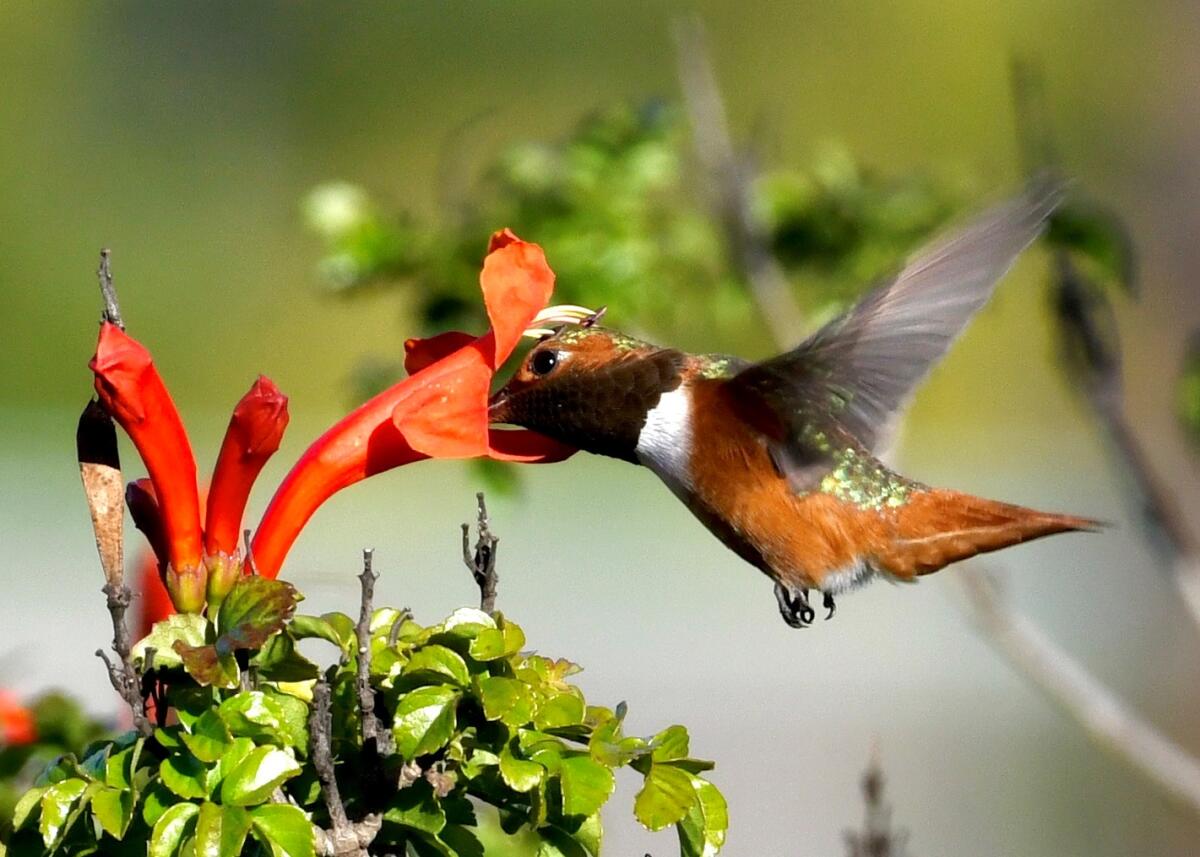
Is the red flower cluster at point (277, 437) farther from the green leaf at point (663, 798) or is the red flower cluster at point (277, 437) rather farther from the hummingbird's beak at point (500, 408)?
the green leaf at point (663, 798)

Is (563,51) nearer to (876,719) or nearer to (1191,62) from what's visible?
(876,719)

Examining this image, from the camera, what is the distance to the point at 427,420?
1.82 m

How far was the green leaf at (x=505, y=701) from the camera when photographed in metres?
1.46

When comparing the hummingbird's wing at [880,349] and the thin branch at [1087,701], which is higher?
the hummingbird's wing at [880,349]

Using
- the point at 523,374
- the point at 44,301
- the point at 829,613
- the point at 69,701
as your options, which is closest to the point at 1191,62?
the point at 829,613

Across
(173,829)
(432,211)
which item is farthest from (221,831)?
(432,211)

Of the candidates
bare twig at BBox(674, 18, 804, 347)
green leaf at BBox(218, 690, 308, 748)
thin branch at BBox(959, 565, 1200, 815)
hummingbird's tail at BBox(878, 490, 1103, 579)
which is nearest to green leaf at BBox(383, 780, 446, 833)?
green leaf at BBox(218, 690, 308, 748)

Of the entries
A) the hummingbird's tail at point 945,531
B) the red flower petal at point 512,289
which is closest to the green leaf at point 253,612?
the red flower petal at point 512,289

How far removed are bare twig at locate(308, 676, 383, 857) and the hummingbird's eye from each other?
857 mm

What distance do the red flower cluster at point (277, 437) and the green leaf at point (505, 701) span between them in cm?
36

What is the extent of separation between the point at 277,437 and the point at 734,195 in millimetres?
1966

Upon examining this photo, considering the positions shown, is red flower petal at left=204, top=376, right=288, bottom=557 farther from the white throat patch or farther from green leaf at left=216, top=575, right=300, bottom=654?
the white throat patch

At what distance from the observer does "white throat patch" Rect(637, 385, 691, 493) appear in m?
2.52

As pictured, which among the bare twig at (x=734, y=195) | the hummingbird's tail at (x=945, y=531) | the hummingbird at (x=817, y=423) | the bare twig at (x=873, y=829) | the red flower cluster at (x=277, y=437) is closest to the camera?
the red flower cluster at (x=277, y=437)
